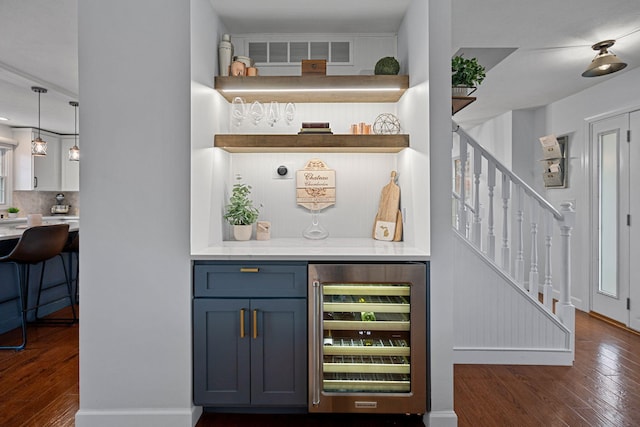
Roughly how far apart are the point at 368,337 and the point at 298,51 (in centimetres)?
196

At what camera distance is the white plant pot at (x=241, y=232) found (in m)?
2.75

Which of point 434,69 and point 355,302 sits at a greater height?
point 434,69

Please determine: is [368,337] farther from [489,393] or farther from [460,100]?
[460,100]

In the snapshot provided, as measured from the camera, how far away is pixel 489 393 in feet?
8.75

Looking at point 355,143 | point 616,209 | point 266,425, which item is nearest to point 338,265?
point 355,143

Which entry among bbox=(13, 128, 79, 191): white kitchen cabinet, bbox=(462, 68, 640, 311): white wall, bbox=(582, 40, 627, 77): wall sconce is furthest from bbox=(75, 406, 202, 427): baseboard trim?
bbox=(13, 128, 79, 191): white kitchen cabinet

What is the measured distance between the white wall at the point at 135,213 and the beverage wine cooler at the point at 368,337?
2.39ft

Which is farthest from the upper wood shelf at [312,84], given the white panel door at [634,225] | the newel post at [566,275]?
the white panel door at [634,225]

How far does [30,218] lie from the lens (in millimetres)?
4297

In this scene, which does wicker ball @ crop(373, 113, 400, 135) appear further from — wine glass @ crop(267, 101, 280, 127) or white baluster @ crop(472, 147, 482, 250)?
white baluster @ crop(472, 147, 482, 250)

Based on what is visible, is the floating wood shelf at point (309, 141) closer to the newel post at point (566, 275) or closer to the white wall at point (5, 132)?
the newel post at point (566, 275)

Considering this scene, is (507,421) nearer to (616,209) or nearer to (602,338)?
(602,338)

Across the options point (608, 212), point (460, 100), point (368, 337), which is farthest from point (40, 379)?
point (608, 212)

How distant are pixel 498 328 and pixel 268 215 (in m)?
1.95
